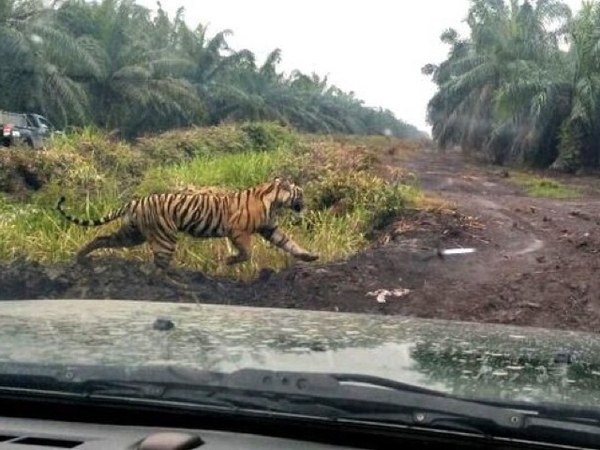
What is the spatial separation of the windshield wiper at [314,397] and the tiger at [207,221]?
7991 millimetres

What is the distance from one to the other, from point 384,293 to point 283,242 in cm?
115

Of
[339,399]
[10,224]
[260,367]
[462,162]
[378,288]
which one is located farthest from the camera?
[462,162]

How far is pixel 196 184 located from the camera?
14070 mm

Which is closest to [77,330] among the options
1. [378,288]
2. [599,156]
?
[378,288]

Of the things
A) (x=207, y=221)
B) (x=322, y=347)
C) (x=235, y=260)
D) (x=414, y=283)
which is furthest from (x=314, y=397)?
(x=414, y=283)

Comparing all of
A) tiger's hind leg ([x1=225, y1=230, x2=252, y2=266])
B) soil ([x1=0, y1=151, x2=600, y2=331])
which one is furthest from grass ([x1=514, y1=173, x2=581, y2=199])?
tiger's hind leg ([x1=225, y1=230, x2=252, y2=266])

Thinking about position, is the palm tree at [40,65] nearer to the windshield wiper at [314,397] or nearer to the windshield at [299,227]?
the windshield at [299,227]

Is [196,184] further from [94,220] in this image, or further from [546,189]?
[546,189]

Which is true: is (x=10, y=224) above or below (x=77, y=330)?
below

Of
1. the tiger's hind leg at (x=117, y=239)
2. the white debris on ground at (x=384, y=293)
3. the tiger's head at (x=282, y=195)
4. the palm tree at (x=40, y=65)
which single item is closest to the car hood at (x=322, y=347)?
the white debris on ground at (x=384, y=293)

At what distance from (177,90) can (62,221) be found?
26855 millimetres

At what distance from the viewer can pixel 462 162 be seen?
38.4 m

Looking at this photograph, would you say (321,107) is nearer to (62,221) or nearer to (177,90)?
(177,90)

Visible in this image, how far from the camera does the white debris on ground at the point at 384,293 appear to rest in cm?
1010
